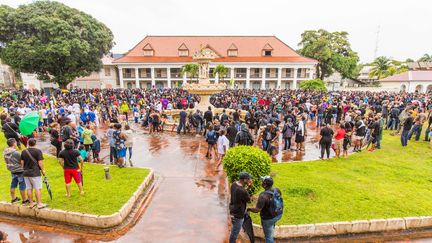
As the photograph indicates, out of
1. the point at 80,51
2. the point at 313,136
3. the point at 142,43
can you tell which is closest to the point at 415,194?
the point at 313,136

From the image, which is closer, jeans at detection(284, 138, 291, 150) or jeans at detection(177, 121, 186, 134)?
jeans at detection(284, 138, 291, 150)

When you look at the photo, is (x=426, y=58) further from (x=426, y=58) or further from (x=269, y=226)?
(x=269, y=226)

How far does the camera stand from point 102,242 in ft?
15.8

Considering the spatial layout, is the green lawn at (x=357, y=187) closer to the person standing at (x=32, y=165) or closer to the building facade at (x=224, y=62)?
the person standing at (x=32, y=165)

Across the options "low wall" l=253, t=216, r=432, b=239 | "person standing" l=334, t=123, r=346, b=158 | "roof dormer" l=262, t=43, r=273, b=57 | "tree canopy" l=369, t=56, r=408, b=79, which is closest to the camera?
"low wall" l=253, t=216, r=432, b=239

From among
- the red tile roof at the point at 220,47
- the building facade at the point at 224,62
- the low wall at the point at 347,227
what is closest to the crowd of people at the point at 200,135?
the low wall at the point at 347,227

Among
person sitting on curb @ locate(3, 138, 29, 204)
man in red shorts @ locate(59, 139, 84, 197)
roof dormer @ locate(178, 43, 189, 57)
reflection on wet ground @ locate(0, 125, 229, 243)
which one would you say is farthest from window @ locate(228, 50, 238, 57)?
person sitting on curb @ locate(3, 138, 29, 204)

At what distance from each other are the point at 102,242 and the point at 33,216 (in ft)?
6.22

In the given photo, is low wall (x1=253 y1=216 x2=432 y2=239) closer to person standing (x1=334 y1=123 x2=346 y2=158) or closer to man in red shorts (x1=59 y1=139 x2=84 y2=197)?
person standing (x1=334 y1=123 x2=346 y2=158)

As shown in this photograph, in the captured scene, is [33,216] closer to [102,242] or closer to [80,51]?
[102,242]

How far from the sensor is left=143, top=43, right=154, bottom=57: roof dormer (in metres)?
42.9

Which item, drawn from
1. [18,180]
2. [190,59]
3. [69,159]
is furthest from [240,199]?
[190,59]

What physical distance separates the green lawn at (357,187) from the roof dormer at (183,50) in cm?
3758

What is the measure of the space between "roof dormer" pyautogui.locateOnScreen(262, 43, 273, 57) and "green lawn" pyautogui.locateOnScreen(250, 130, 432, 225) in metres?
36.3
